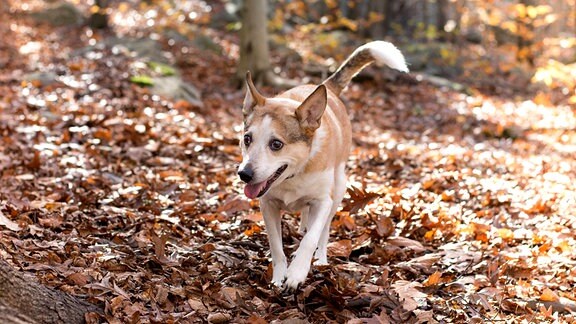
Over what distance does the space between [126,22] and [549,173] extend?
17.4 m

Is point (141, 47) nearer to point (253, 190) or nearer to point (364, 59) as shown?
point (364, 59)

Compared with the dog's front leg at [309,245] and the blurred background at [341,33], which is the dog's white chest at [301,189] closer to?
the dog's front leg at [309,245]

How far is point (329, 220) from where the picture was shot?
5.60 metres

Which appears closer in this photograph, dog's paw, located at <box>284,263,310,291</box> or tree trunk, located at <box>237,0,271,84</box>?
dog's paw, located at <box>284,263,310,291</box>

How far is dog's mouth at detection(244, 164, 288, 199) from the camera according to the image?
4.60m

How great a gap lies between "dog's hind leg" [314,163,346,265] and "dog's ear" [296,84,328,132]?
34.9 inches

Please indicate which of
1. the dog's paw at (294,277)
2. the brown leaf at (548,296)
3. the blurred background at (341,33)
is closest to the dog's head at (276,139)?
the dog's paw at (294,277)

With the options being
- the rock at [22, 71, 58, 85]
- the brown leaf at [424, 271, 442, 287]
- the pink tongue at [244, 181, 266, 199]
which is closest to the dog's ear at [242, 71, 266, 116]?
the pink tongue at [244, 181, 266, 199]

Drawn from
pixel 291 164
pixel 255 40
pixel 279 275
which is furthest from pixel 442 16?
pixel 279 275

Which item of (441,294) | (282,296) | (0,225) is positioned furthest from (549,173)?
(0,225)

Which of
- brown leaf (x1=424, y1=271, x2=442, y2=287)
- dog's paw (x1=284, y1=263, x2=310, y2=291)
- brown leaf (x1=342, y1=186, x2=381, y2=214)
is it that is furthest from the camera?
brown leaf (x1=342, y1=186, x2=381, y2=214)

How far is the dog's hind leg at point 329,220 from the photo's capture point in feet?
18.0

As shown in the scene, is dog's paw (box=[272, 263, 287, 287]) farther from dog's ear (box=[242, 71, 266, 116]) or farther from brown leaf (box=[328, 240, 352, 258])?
dog's ear (box=[242, 71, 266, 116])

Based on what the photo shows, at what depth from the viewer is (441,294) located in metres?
4.99
